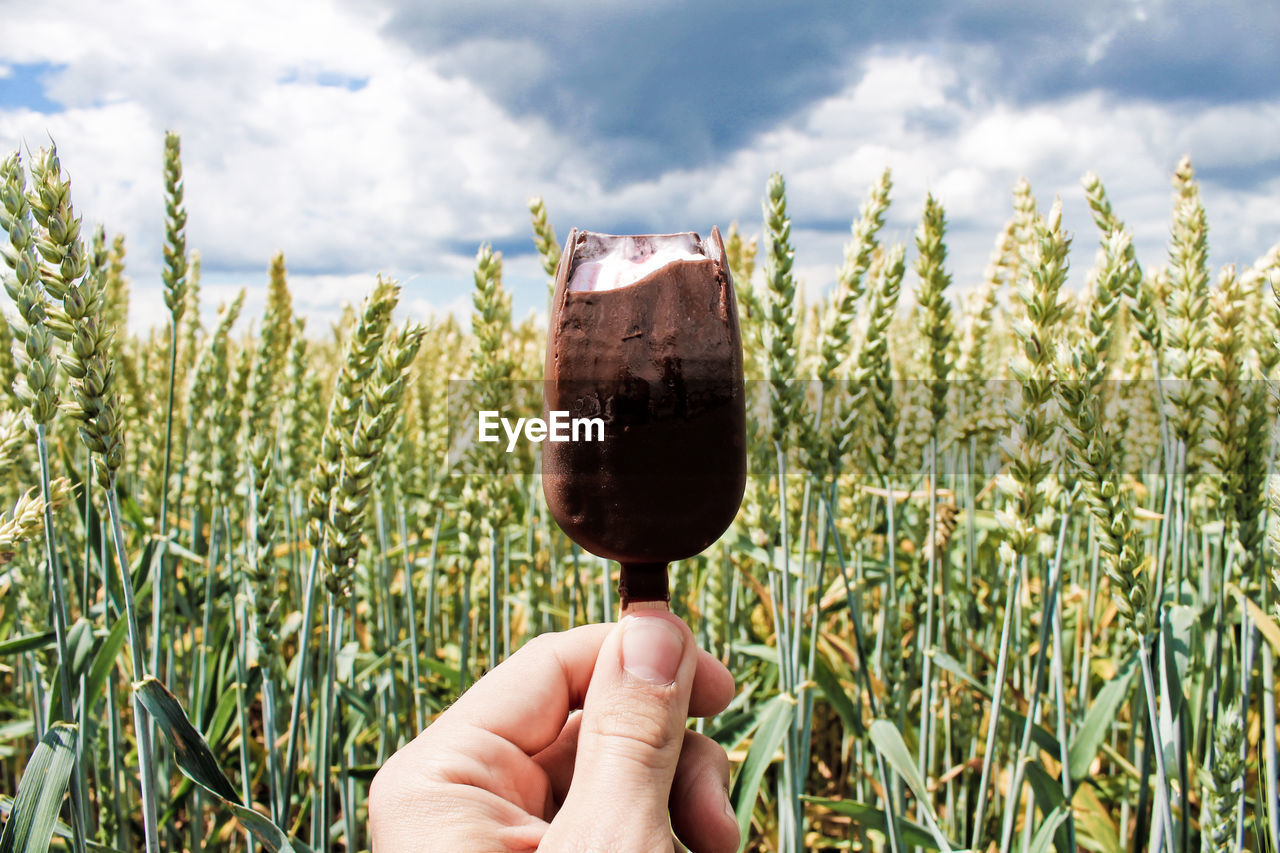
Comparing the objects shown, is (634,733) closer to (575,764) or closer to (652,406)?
(575,764)

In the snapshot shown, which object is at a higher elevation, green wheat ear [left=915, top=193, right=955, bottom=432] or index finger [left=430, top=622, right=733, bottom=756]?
green wheat ear [left=915, top=193, right=955, bottom=432]

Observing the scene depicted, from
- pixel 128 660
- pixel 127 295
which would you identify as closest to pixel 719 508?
pixel 128 660

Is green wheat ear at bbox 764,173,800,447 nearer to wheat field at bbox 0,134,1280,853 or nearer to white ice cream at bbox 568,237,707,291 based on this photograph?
wheat field at bbox 0,134,1280,853

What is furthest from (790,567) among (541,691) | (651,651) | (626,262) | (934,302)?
(626,262)

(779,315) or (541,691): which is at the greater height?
(779,315)

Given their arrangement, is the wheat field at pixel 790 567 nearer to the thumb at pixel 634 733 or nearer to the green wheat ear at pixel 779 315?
the green wheat ear at pixel 779 315

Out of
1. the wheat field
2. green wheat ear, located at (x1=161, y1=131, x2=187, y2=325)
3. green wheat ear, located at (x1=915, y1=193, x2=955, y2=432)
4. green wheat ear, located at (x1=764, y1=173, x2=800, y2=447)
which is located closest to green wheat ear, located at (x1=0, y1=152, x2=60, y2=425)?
the wheat field

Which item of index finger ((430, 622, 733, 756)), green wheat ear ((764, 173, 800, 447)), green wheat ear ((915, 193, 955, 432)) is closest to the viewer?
index finger ((430, 622, 733, 756))

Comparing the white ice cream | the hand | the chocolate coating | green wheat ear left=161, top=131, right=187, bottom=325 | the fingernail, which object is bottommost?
the hand
